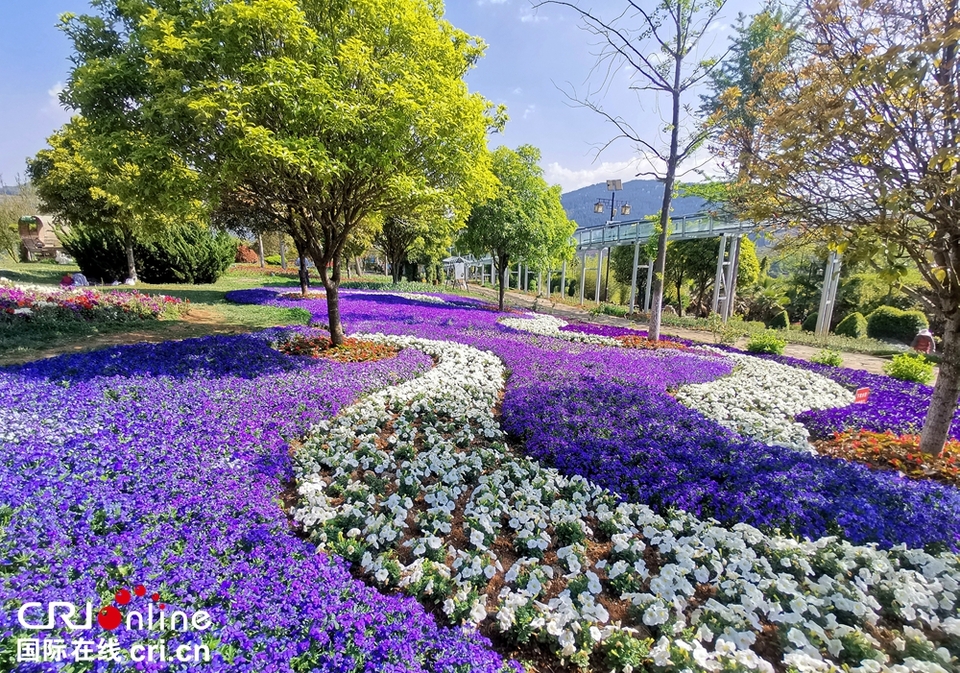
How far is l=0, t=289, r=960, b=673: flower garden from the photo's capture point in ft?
6.68

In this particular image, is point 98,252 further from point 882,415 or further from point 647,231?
point 882,415

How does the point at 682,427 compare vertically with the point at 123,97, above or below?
below

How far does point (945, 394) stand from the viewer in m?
4.01

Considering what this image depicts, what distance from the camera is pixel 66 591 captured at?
1867 mm

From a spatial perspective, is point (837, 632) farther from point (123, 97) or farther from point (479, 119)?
point (123, 97)

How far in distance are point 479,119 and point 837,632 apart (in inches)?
257

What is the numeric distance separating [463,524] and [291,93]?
484 cm

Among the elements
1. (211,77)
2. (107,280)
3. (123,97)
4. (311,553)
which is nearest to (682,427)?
(311,553)

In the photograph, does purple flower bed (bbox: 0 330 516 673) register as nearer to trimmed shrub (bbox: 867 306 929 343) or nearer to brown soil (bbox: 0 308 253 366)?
brown soil (bbox: 0 308 253 366)

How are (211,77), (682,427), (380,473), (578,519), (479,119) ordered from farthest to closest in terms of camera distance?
(479,119) < (211,77) < (682,427) < (380,473) < (578,519)

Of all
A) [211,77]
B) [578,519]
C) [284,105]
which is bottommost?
[578,519]

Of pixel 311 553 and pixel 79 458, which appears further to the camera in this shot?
pixel 79 458

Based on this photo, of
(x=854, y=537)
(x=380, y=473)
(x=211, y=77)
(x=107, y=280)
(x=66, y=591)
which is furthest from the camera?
(x=107, y=280)

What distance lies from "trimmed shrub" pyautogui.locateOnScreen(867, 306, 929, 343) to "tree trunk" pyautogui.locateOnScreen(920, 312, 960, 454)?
15866 millimetres
